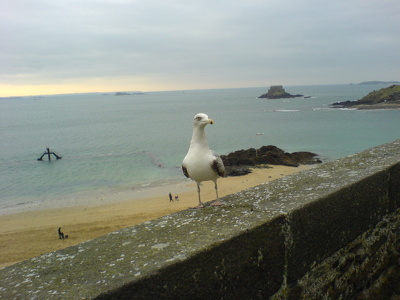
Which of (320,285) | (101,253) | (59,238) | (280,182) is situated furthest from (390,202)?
(59,238)

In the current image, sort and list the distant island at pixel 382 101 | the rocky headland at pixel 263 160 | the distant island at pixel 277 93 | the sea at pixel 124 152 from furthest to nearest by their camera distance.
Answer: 1. the distant island at pixel 277 93
2. the distant island at pixel 382 101
3. the rocky headland at pixel 263 160
4. the sea at pixel 124 152

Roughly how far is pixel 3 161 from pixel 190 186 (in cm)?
2366

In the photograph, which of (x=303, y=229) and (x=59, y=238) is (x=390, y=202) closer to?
(x=303, y=229)

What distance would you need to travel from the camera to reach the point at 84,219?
15438 millimetres

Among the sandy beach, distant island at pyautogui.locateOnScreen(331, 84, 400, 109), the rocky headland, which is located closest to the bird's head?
the sandy beach

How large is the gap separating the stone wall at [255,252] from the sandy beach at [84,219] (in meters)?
10.6

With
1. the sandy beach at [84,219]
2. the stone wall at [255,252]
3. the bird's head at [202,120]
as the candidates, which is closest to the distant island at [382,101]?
the sandy beach at [84,219]

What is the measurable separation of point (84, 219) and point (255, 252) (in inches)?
589

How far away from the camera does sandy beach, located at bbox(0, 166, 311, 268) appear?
483 inches

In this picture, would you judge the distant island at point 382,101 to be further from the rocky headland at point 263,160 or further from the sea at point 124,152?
the rocky headland at point 263,160

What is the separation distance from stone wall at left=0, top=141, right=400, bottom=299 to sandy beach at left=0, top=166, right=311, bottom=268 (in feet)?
34.9

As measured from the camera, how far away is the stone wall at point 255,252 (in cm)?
148

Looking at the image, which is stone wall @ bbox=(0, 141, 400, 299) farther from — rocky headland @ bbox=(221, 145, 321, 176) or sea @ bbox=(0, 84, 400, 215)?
rocky headland @ bbox=(221, 145, 321, 176)

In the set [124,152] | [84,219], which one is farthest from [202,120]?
[124,152]
